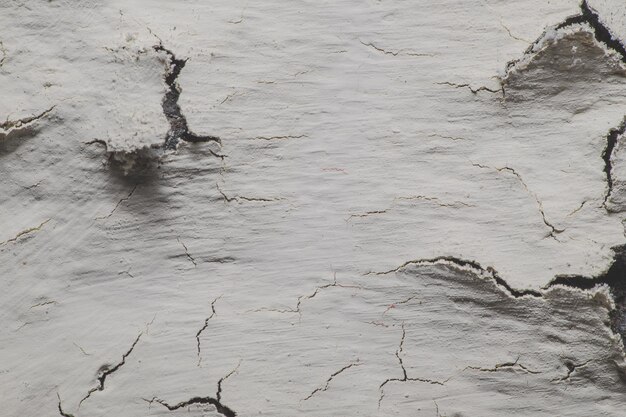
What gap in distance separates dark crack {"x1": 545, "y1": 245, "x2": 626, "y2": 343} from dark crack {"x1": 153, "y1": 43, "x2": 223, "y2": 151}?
733mm

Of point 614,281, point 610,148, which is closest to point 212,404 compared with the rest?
point 614,281

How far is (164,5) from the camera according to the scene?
4.22 ft

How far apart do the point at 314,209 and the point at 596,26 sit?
683 millimetres

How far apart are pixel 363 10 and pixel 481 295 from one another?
65cm

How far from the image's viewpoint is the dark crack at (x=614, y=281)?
3.67 feet

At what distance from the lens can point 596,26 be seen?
120 cm

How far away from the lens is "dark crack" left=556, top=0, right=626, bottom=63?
1190 mm

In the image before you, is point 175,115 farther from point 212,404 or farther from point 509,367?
point 509,367

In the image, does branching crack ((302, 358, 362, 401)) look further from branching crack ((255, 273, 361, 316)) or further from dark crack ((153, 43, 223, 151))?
dark crack ((153, 43, 223, 151))

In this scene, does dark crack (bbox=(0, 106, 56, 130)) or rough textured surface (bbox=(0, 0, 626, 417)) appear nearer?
rough textured surface (bbox=(0, 0, 626, 417))

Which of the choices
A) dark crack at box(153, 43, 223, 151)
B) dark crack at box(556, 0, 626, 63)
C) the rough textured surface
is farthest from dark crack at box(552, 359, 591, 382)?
dark crack at box(153, 43, 223, 151)

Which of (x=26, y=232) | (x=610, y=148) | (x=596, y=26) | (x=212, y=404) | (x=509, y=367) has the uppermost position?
(x=596, y=26)

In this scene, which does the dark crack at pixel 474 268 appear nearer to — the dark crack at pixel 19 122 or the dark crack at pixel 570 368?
the dark crack at pixel 570 368

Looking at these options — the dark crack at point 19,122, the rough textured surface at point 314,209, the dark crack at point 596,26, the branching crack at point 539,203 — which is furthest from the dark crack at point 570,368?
the dark crack at point 19,122
